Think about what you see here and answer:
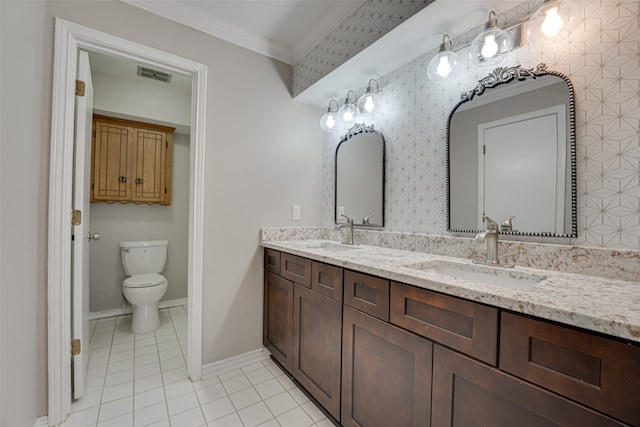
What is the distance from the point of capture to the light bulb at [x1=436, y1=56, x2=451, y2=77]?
1.40 m

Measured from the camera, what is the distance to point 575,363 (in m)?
0.64

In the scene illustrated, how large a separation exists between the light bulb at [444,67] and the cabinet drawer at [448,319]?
1114mm

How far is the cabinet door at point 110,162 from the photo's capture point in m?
2.68

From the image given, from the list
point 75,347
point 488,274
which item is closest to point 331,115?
point 488,274

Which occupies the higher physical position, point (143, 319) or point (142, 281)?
point (142, 281)

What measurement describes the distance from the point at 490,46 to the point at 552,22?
22 centimetres

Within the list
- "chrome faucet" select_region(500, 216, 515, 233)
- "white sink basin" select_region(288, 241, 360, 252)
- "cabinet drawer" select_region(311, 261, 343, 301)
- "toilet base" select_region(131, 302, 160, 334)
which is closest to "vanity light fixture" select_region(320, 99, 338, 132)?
"white sink basin" select_region(288, 241, 360, 252)

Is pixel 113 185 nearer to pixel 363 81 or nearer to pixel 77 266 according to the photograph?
pixel 77 266

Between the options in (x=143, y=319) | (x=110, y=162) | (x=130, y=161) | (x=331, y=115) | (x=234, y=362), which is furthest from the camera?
(x=130, y=161)

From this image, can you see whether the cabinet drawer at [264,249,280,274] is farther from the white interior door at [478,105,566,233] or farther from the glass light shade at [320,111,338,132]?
the white interior door at [478,105,566,233]

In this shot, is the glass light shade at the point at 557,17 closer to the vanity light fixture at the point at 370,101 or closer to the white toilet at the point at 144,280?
the vanity light fixture at the point at 370,101

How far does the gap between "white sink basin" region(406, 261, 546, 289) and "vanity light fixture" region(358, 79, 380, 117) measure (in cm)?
114

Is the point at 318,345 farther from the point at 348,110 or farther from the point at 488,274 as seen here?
the point at 348,110

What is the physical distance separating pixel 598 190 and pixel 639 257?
0.87 feet
